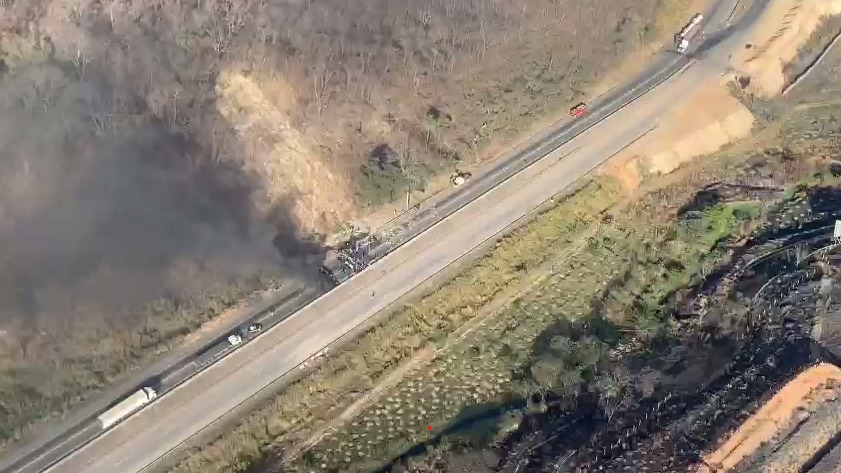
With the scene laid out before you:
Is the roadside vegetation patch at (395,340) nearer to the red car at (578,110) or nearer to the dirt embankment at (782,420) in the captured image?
the red car at (578,110)

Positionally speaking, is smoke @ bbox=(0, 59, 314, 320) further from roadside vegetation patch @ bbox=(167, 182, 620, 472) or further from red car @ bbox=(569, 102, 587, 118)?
red car @ bbox=(569, 102, 587, 118)

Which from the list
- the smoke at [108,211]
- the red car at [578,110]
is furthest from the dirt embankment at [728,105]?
the smoke at [108,211]

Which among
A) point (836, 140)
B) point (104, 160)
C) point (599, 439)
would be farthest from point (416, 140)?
point (836, 140)

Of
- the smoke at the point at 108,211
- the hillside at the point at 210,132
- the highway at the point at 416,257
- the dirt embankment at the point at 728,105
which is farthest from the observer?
the dirt embankment at the point at 728,105

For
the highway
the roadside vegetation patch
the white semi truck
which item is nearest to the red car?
Result: the highway

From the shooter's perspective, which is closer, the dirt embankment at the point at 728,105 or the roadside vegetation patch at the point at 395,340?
the roadside vegetation patch at the point at 395,340

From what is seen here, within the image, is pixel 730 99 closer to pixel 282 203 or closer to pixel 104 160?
pixel 282 203
